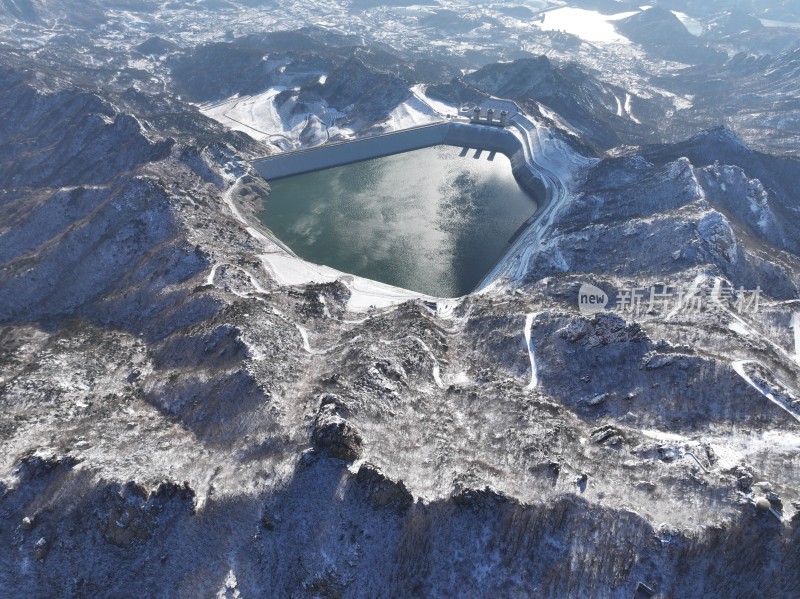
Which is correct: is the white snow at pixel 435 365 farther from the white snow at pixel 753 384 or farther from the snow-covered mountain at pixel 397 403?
the white snow at pixel 753 384

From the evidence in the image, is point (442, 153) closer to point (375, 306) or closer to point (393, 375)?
point (375, 306)

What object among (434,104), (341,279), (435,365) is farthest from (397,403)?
(434,104)

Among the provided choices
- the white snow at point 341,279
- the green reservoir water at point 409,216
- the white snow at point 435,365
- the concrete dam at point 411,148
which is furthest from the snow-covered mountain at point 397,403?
the concrete dam at point 411,148

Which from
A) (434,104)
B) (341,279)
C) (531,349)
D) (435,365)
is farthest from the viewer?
(434,104)

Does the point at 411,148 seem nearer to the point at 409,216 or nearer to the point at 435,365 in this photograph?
the point at 409,216

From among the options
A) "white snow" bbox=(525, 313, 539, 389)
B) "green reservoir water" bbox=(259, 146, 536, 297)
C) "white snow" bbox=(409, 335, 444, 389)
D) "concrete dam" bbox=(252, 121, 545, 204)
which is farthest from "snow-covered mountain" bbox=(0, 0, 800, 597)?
"concrete dam" bbox=(252, 121, 545, 204)

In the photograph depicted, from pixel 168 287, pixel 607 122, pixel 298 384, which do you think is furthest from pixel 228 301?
pixel 607 122
